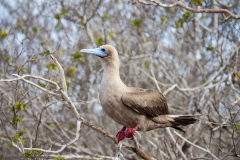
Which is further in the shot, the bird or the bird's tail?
the bird's tail

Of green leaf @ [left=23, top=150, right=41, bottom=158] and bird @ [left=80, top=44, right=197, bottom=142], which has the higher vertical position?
bird @ [left=80, top=44, right=197, bottom=142]

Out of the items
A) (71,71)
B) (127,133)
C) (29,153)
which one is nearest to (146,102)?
(127,133)

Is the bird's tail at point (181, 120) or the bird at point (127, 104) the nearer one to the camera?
the bird at point (127, 104)

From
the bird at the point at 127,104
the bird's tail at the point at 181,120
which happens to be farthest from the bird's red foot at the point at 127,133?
the bird's tail at the point at 181,120

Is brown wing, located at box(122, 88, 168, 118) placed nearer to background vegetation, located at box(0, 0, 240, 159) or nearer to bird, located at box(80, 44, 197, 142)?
bird, located at box(80, 44, 197, 142)

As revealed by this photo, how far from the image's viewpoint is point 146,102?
4406mm

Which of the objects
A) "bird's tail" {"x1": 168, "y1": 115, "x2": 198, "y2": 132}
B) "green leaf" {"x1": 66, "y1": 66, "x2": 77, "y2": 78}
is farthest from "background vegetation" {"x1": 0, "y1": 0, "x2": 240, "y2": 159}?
"bird's tail" {"x1": 168, "y1": 115, "x2": 198, "y2": 132}

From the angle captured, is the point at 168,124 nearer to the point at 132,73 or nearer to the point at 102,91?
the point at 102,91

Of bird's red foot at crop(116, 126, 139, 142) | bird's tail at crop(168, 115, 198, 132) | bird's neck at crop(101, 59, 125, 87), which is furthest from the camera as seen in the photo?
bird's tail at crop(168, 115, 198, 132)

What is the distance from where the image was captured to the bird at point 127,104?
13.5ft

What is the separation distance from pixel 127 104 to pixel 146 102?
331mm

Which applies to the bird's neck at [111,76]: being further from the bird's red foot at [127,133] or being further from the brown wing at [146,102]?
the bird's red foot at [127,133]

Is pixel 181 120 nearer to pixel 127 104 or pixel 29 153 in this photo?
pixel 127 104

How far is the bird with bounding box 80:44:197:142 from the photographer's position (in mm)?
4129
